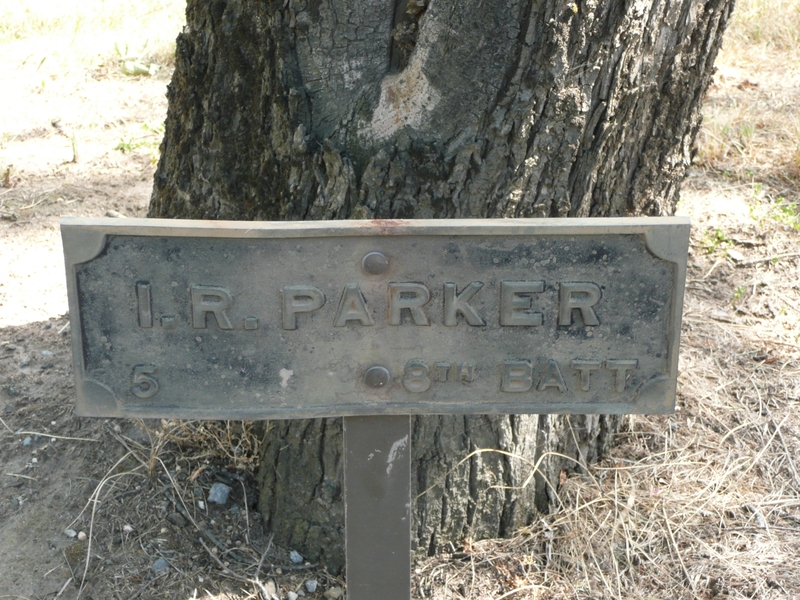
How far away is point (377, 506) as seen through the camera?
1.78m

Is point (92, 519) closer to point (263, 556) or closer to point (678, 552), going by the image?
point (263, 556)

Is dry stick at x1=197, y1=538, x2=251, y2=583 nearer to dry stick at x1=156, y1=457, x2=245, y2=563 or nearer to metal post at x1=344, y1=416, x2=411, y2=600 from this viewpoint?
dry stick at x1=156, y1=457, x2=245, y2=563

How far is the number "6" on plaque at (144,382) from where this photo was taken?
1.66 meters

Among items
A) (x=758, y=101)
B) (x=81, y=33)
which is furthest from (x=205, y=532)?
(x=81, y=33)

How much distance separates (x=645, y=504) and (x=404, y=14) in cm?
158

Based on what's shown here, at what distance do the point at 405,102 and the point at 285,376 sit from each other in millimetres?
712

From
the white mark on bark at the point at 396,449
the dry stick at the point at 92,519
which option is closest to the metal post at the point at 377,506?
the white mark on bark at the point at 396,449

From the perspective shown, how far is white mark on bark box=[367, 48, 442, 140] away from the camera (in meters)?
1.92

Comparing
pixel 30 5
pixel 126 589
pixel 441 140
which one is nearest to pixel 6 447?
pixel 126 589

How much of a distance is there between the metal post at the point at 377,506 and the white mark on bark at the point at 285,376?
16cm

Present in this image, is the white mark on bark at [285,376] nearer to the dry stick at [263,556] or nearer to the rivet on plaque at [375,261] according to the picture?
the rivet on plaque at [375,261]

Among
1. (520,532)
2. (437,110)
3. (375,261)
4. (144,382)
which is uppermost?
(437,110)

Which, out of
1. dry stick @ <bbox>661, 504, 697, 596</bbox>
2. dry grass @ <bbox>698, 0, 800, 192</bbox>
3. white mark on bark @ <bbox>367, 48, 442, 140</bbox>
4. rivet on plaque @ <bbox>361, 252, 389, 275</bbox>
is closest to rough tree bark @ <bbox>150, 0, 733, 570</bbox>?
white mark on bark @ <bbox>367, 48, 442, 140</bbox>

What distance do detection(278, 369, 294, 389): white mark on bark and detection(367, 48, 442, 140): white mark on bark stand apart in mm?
627
